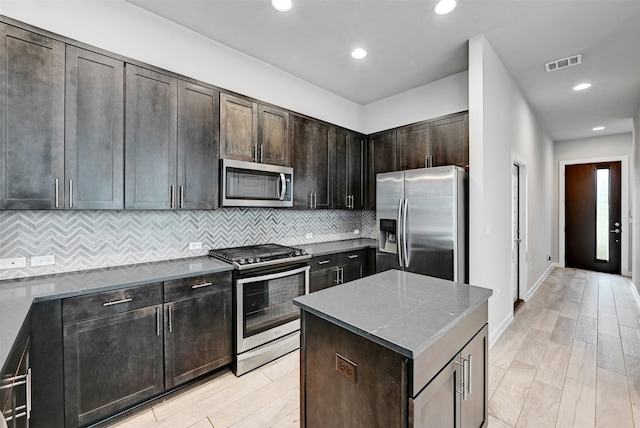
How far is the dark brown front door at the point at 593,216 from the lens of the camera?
602 centimetres

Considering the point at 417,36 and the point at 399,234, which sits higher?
the point at 417,36

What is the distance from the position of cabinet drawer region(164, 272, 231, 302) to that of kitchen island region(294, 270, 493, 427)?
3.67 ft

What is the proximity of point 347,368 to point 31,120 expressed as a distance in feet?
7.89

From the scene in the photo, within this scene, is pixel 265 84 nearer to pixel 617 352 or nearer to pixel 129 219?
pixel 129 219

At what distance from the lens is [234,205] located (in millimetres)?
2771

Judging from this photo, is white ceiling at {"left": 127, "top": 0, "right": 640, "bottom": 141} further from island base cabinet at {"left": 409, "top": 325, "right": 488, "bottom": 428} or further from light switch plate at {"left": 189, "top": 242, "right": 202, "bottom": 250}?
island base cabinet at {"left": 409, "top": 325, "right": 488, "bottom": 428}

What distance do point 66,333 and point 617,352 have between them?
470cm

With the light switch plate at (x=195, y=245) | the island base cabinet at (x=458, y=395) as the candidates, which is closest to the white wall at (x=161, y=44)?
the light switch plate at (x=195, y=245)

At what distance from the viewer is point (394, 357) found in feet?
3.61

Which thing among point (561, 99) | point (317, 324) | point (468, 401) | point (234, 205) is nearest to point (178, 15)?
point (234, 205)

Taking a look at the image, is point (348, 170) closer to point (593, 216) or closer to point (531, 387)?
point (531, 387)

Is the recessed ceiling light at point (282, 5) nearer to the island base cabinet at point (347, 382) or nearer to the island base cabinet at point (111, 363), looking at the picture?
the island base cabinet at point (347, 382)

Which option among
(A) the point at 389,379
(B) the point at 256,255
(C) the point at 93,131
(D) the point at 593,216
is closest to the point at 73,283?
(C) the point at 93,131

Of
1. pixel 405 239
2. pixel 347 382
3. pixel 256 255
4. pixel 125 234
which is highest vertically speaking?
pixel 125 234
